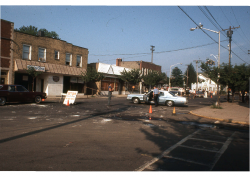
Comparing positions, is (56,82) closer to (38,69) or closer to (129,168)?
(38,69)

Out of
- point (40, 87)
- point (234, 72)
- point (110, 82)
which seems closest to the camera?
point (234, 72)

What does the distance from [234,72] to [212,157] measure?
2065cm

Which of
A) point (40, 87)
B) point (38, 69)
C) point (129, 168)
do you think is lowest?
point (129, 168)

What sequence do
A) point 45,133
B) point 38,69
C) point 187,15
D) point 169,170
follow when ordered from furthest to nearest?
point 38,69
point 187,15
point 45,133
point 169,170

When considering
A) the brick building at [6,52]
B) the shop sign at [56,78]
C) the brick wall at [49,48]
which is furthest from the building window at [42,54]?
the brick building at [6,52]

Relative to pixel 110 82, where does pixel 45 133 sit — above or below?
below

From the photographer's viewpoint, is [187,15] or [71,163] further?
[187,15]

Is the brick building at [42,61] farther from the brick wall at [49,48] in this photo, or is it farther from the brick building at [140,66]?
the brick building at [140,66]

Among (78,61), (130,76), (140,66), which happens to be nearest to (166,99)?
(78,61)

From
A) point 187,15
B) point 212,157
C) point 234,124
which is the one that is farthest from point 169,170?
point 187,15

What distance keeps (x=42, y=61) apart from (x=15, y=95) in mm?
11843

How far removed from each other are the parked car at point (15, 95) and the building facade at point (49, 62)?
26.3 ft

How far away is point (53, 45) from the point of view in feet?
94.5

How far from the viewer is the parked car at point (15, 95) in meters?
15.9
